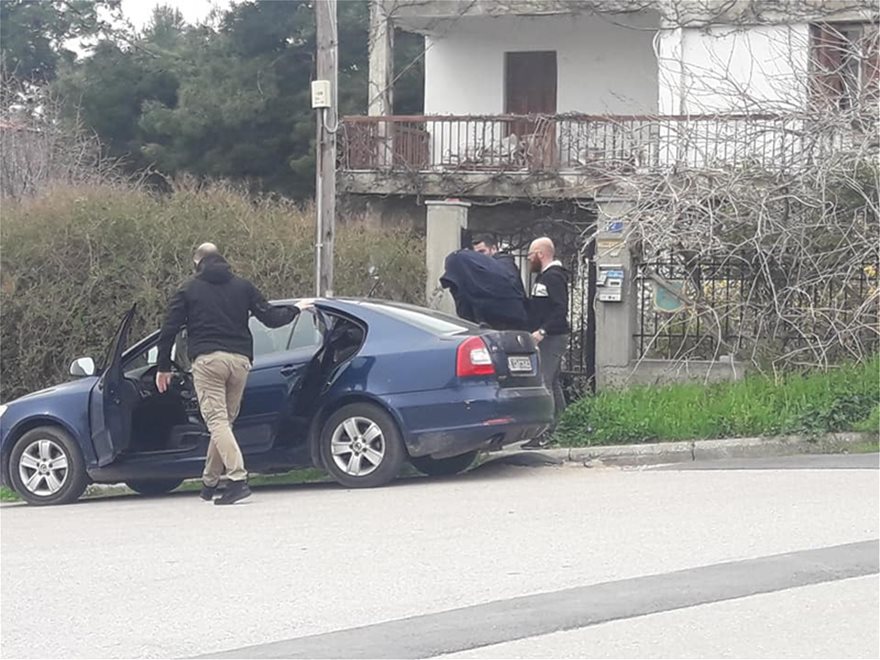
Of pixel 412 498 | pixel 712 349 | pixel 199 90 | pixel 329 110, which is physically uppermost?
pixel 199 90

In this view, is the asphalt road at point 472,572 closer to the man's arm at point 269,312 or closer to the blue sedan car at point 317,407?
the blue sedan car at point 317,407

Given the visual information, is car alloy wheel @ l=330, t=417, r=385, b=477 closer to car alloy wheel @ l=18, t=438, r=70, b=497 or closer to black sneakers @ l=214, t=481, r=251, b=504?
black sneakers @ l=214, t=481, r=251, b=504

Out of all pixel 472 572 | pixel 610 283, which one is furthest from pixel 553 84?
pixel 472 572

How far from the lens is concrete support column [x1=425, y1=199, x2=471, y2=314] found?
567 inches

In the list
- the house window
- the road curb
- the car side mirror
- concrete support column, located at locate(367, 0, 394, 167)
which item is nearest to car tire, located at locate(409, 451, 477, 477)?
the road curb

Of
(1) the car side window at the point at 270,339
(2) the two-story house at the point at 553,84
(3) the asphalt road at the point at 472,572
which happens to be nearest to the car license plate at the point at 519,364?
(3) the asphalt road at the point at 472,572

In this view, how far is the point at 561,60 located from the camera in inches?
998

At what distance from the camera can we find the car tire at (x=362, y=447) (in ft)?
34.1

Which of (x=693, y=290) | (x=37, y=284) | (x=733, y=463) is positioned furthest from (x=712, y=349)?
(x=37, y=284)

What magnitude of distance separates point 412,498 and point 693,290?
15.5 ft

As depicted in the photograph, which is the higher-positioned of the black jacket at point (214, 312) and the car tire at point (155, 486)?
the black jacket at point (214, 312)

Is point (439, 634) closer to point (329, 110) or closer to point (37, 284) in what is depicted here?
point (329, 110)

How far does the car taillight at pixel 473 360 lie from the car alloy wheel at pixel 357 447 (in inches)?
30.6

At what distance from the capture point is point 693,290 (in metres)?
13.5
